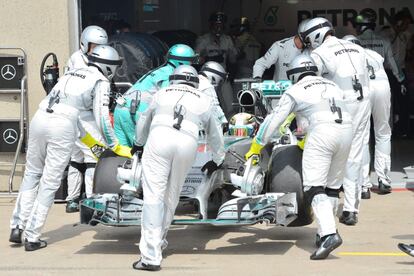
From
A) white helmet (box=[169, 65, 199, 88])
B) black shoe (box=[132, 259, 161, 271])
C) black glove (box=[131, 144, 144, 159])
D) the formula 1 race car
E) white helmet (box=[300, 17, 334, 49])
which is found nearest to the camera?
black shoe (box=[132, 259, 161, 271])

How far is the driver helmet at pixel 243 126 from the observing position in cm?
1127

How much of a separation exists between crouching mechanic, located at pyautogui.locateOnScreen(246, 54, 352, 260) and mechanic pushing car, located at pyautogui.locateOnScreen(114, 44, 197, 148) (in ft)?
6.50

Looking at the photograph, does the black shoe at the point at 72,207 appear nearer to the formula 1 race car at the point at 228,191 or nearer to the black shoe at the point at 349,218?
the formula 1 race car at the point at 228,191

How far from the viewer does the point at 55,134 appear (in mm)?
9945

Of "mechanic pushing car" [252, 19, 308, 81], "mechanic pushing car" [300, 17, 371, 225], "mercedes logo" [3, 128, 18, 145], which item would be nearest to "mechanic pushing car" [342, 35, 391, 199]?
"mechanic pushing car" [300, 17, 371, 225]

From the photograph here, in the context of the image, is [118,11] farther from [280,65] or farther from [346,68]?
[346,68]

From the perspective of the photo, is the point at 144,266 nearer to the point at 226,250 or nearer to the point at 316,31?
the point at 226,250

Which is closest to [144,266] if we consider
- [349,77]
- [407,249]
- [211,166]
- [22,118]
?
[211,166]

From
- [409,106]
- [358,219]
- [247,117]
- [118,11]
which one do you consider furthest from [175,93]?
[409,106]

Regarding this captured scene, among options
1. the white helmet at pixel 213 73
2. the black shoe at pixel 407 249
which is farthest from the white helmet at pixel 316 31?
the black shoe at pixel 407 249

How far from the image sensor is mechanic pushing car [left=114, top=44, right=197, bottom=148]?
11266 mm

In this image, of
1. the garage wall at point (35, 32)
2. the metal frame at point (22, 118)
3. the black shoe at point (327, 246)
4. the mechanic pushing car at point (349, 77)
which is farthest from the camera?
the garage wall at point (35, 32)

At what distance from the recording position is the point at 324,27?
11039 mm

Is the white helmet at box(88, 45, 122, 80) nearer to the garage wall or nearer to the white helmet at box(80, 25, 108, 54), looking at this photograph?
the white helmet at box(80, 25, 108, 54)
